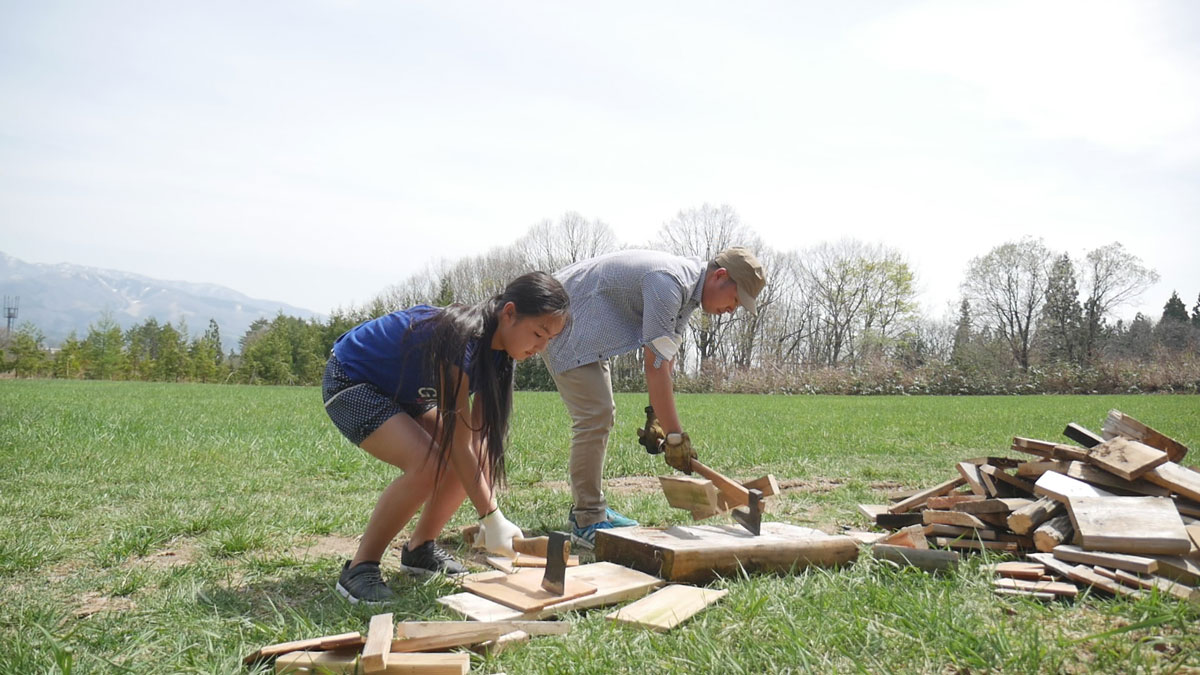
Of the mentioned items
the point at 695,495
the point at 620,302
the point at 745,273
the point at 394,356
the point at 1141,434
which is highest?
the point at 745,273

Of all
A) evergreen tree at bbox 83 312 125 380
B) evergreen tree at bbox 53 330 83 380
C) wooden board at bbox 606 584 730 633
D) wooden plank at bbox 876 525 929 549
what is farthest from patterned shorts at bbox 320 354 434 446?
evergreen tree at bbox 53 330 83 380

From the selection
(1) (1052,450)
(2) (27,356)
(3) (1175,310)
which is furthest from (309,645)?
(3) (1175,310)

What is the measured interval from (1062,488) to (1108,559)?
2.19 ft

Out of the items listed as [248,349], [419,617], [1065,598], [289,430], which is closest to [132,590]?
[419,617]

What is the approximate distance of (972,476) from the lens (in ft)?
14.3

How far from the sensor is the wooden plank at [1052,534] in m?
3.14

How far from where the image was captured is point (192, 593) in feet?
9.18

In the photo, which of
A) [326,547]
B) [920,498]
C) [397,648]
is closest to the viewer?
[397,648]

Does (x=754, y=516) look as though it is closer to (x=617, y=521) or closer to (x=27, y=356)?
(x=617, y=521)

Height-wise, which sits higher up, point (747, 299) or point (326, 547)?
point (747, 299)

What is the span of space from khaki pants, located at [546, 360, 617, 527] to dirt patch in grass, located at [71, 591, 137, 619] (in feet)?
6.56

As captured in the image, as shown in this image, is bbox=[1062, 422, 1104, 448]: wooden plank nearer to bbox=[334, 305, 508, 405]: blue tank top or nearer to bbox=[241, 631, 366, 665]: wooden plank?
bbox=[334, 305, 508, 405]: blue tank top

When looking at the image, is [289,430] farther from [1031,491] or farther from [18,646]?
[1031,491]

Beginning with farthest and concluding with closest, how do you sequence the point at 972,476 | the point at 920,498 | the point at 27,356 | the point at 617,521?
the point at 27,356 → the point at 920,498 → the point at 972,476 → the point at 617,521
